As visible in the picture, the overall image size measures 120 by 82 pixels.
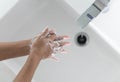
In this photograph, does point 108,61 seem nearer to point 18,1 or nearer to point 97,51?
point 97,51

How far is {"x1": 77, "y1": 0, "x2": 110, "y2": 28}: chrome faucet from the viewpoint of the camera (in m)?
0.67

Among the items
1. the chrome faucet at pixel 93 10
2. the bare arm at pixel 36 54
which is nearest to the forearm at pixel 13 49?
the bare arm at pixel 36 54

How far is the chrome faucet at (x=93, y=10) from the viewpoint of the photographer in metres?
0.67

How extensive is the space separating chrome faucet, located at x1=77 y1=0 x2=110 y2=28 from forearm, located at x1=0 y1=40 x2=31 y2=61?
6.4 inches

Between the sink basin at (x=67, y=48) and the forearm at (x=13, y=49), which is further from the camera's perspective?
the sink basin at (x=67, y=48)

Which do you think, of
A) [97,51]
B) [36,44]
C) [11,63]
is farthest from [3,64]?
[97,51]

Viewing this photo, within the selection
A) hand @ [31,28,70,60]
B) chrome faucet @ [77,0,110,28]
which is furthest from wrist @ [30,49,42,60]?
chrome faucet @ [77,0,110,28]

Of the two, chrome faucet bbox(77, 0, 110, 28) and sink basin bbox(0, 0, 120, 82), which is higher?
chrome faucet bbox(77, 0, 110, 28)

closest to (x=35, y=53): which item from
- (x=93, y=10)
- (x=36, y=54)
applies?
(x=36, y=54)

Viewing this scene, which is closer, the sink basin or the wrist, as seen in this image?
the wrist

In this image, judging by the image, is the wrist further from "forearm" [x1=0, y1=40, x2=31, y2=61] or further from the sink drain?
the sink drain

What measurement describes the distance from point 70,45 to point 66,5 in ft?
0.43

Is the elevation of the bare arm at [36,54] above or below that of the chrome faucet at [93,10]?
below

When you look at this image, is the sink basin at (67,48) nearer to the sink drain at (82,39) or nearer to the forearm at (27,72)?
the sink drain at (82,39)
